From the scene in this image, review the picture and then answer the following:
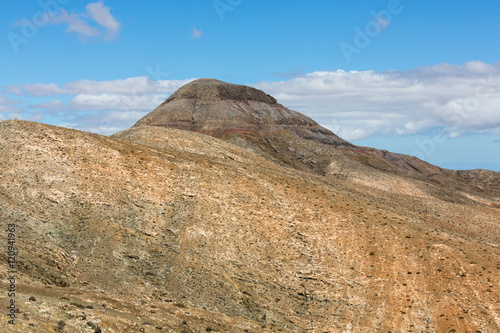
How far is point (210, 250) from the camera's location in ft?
138

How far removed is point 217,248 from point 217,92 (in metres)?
107

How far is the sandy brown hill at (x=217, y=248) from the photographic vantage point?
3441 cm

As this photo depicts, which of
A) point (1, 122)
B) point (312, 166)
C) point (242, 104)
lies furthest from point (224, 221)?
point (242, 104)

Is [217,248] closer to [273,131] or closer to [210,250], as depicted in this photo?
[210,250]

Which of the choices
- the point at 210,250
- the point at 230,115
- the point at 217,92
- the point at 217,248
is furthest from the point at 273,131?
the point at 210,250

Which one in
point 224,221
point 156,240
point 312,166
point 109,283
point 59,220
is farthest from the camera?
point 312,166

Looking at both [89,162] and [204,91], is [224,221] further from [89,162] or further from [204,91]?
[204,91]

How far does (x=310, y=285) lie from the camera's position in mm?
40625

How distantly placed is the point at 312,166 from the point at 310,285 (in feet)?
239

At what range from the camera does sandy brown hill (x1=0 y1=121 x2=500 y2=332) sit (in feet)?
113

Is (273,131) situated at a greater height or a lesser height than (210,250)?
greater

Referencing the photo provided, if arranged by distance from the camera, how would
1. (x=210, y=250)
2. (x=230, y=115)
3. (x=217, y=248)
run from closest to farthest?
(x=210, y=250)
(x=217, y=248)
(x=230, y=115)

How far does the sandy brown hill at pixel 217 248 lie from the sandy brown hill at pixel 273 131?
182 ft

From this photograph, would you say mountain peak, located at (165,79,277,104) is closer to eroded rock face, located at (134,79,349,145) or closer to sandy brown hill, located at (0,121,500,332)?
eroded rock face, located at (134,79,349,145)
